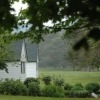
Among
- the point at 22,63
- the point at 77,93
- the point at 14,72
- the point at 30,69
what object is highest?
the point at 22,63

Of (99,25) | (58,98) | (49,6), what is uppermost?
(49,6)

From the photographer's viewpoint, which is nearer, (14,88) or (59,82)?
(14,88)

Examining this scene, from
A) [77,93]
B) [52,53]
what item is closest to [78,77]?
[77,93]

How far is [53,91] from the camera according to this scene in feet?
94.2

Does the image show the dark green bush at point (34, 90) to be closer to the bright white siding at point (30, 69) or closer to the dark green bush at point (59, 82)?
the dark green bush at point (59, 82)

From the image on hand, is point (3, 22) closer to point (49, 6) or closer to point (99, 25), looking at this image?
point (49, 6)

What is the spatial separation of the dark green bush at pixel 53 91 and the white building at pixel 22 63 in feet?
34.4

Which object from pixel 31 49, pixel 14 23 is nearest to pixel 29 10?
pixel 14 23

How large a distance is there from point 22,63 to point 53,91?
15228 mm

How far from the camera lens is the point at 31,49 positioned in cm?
4894

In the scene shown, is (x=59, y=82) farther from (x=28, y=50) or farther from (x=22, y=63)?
(x=28, y=50)

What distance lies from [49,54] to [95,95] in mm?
110560

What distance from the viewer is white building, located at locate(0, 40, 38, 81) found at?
40.8 meters

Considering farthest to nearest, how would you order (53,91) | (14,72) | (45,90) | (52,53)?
(52,53), (14,72), (45,90), (53,91)
